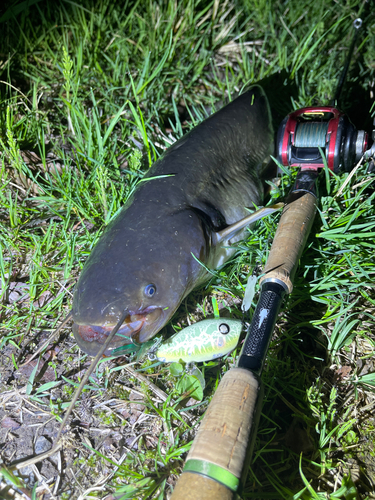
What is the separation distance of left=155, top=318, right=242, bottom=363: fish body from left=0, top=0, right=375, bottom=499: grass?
0.13 m

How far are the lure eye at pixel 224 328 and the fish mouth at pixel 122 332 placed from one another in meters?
0.31

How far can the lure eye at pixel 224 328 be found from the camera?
1.91 metres

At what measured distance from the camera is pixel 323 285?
2.21 meters

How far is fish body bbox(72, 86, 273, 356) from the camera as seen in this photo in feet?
6.12

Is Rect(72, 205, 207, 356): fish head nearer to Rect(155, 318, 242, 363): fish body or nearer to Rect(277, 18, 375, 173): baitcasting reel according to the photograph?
Rect(155, 318, 242, 363): fish body

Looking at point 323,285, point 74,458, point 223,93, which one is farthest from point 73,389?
point 223,93

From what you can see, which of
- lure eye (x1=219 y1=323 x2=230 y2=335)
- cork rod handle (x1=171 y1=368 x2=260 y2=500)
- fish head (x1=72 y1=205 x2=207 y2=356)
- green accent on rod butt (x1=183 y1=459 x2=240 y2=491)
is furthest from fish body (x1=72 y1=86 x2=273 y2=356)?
green accent on rod butt (x1=183 y1=459 x2=240 y2=491)

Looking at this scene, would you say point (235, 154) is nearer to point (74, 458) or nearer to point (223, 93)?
point (223, 93)

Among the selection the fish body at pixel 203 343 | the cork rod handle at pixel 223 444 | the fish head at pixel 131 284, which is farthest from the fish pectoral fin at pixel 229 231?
the cork rod handle at pixel 223 444

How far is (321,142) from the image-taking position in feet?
8.12

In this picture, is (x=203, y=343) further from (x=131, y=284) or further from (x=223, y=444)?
(x=223, y=444)

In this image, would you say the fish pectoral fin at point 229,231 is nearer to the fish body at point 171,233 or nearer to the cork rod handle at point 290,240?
the fish body at point 171,233

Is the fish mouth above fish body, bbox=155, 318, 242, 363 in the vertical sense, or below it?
above

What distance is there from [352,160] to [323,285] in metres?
0.87
